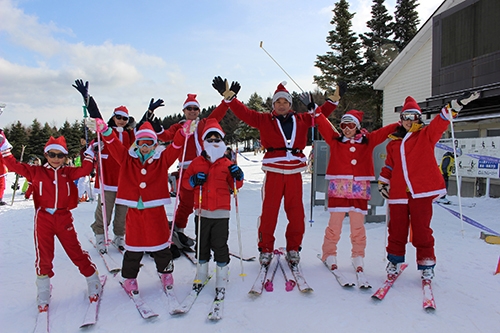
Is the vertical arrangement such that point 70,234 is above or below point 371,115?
below

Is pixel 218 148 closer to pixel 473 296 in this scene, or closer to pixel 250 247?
pixel 250 247

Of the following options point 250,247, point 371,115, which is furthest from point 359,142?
point 371,115

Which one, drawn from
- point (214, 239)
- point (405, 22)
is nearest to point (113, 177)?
point (214, 239)

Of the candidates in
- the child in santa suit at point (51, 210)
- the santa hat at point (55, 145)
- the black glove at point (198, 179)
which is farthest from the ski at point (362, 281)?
the santa hat at point (55, 145)

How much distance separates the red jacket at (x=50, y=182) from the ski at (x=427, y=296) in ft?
12.5

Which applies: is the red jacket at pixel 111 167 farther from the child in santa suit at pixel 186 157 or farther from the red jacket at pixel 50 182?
the red jacket at pixel 50 182

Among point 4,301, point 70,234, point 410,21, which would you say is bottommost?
point 4,301

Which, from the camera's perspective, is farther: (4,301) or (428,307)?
(4,301)

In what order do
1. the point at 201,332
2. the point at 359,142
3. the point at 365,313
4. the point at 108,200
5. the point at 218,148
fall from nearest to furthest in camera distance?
1. the point at 201,332
2. the point at 365,313
3. the point at 218,148
4. the point at 359,142
5. the point at 108,200

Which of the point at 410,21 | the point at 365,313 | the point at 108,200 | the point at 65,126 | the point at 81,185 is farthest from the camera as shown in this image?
the point at 65,126

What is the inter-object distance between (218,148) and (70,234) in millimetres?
1846

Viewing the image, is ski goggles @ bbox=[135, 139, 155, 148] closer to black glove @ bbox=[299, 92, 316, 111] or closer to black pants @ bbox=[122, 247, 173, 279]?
black pants @ bbox=[122, 247, 173, 279]

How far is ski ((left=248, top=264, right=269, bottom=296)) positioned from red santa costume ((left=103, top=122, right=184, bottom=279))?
3.26 ft

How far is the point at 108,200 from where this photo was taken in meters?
5.12
